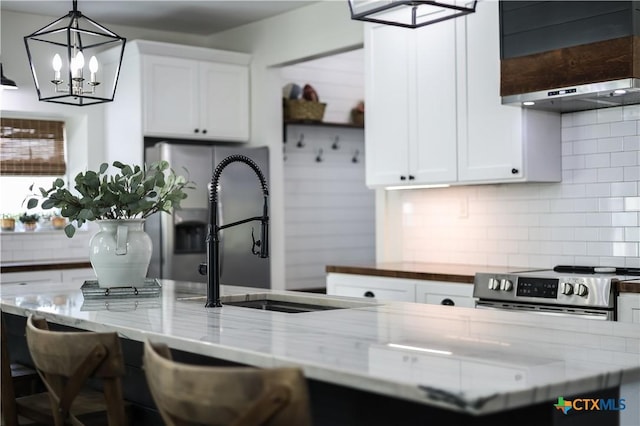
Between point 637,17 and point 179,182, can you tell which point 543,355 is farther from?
point 637,17

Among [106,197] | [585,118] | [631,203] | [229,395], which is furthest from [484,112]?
[229,395]

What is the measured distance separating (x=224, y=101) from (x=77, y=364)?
177 inches

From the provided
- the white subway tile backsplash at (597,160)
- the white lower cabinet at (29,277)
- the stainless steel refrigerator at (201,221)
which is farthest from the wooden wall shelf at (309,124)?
the white subway tile backsplash at (597,160)

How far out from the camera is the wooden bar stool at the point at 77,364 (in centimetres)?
208

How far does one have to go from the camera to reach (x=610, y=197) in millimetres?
4285

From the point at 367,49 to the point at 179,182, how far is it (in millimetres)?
2205

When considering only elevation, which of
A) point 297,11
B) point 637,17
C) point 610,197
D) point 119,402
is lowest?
point 119,402

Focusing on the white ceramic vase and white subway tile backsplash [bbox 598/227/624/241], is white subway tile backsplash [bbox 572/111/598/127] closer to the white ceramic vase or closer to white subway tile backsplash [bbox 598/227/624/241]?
white subway tile backsplash [bbox 598/227/624/241]

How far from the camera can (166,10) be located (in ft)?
19.9

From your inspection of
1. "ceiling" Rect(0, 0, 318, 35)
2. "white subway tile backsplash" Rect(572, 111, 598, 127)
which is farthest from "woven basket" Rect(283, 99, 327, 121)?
"white subway tile backsplash" Rect(572, 111, 598, 127)

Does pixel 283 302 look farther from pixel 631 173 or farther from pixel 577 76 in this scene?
pixel 631 173

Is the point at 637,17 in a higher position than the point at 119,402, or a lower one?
higher

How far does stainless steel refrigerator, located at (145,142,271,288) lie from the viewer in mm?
5883

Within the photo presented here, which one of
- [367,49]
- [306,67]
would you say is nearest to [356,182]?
[306,67]
